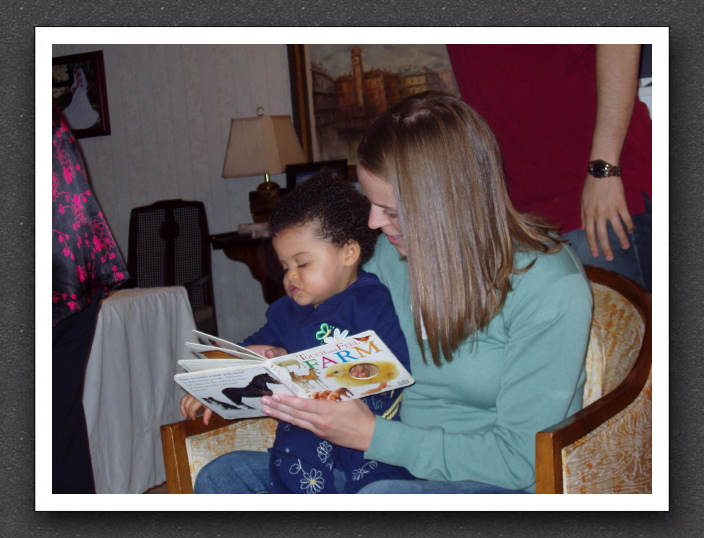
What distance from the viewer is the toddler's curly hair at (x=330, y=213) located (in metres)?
1.46

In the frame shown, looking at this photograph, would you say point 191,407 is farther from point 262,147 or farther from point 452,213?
point 262,147

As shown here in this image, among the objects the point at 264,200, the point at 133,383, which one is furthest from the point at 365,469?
the point at 264,200

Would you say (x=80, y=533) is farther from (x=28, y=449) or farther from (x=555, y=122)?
(x=555, y=122)

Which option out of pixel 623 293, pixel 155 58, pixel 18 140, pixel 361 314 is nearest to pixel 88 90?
pixel 155 58

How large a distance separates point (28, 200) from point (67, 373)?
1.19 ft

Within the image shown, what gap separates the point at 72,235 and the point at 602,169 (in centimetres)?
106

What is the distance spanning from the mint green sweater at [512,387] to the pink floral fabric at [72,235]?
67 centimetres

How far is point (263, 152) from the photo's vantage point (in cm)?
371

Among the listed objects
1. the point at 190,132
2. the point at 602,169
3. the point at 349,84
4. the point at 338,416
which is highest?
the point at 349,84

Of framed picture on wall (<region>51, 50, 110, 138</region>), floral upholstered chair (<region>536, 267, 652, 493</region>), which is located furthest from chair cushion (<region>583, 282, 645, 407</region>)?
framed picture on wall (<region>51, 50, 110, 138</region>)

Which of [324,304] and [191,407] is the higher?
[324,304]

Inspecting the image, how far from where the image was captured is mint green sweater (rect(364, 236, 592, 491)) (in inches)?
42.4

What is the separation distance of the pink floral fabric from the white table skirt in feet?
3.37

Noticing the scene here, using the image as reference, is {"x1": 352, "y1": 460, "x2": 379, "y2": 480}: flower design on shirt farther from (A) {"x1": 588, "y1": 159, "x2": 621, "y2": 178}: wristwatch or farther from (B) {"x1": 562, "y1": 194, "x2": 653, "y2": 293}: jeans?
(A) {"x1": 588, "y1": 159, "x2": 621, "y2": 178}: wristwatch
